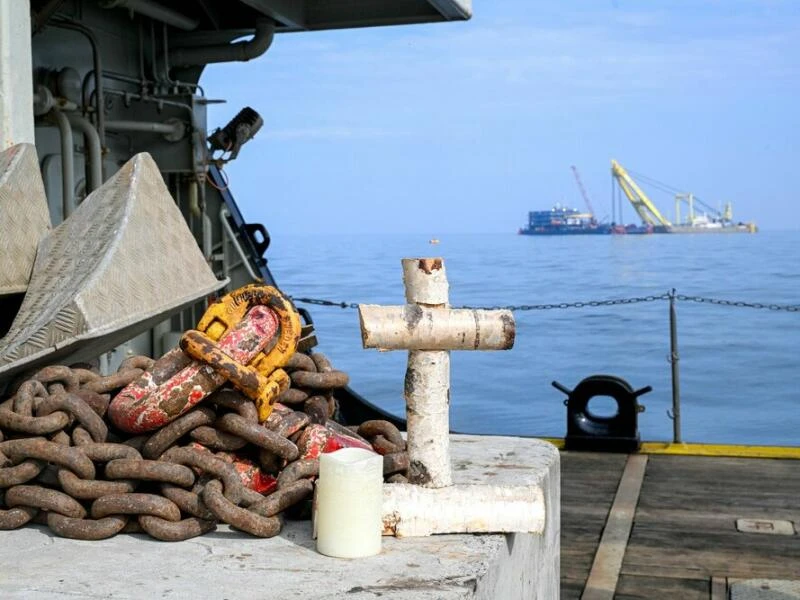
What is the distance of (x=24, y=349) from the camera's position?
349 cm

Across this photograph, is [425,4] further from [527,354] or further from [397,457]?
[527,354]

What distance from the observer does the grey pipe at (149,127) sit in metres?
11.3

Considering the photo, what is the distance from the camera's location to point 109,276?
11.9 feet

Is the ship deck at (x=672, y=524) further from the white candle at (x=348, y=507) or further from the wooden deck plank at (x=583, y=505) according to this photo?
the white candle at (x=348, y=507)

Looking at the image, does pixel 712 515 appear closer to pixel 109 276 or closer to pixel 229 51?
pixel 109 276

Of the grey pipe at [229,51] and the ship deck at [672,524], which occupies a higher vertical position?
the grey pipe at [229,51]

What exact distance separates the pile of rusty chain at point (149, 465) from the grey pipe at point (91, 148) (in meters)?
6.94

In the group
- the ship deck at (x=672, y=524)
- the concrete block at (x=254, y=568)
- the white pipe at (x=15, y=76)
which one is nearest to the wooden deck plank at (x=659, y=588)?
the ship deck at (x=672, y=524)

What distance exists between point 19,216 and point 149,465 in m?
1.45

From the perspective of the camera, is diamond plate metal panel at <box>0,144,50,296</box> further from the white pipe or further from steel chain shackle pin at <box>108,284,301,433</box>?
the white pipe

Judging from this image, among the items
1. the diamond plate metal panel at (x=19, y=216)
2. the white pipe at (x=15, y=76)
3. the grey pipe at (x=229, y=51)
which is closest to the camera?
the diamond plate metal panel at (x=19, y=216)

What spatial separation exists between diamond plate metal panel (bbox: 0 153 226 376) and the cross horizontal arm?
2.97ft

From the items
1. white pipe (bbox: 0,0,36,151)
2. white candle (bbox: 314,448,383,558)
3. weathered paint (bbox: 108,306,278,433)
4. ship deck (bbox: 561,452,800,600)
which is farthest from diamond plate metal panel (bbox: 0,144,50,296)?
ship deck (bbox: 561,452,800,600)

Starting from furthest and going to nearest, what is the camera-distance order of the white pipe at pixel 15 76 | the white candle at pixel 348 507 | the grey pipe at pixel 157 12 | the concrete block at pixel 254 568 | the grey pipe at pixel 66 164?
the grey pipe at pixel 157 12
the grey pipe at pixel 66 164
the white pipe at pixel 15 76
the white candle at pixel 348 507
the concrete block at pixel 254 568
